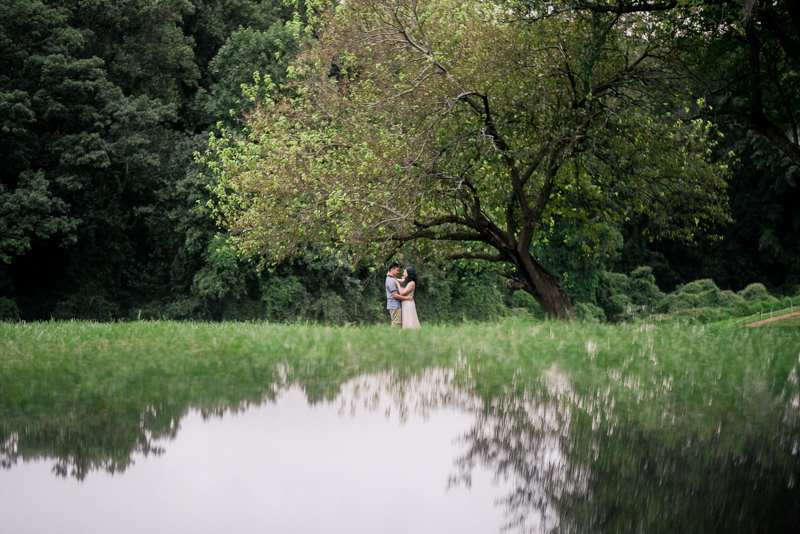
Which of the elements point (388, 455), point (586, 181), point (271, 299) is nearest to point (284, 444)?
point (388, 455)

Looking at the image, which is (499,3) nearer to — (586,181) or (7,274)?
(586,181)

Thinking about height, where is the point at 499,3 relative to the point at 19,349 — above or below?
above

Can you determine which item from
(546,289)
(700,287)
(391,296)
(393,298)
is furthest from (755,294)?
(391,296)

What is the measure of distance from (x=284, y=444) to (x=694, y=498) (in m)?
3.36

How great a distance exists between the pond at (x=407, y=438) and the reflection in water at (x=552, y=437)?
0.02 m

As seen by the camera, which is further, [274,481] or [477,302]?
[477,302]

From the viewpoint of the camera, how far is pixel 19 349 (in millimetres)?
10344

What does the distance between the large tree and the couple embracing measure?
55.2 inches

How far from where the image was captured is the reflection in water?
207 inches

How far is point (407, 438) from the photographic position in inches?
256

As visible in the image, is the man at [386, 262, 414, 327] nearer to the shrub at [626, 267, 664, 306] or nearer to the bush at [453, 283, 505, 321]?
the bush at [453, 283, 505, 321]

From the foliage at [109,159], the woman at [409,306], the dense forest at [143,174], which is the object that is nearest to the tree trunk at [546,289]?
the dense forest at [143,174]

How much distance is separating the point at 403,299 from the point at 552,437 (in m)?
8.93

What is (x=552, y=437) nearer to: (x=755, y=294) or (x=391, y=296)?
(x=391, y=296)
